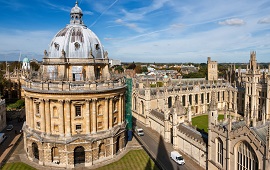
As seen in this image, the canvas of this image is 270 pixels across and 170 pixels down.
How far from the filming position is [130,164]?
3017 centimetres

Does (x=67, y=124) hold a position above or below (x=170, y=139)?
above

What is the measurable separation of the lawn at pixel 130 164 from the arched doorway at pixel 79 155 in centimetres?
323

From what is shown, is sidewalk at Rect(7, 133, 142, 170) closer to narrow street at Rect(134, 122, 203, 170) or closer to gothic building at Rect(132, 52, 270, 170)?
narrow street at Rect(134, 122, 203, 170)

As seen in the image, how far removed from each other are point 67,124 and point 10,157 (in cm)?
1061

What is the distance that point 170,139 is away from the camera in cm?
3762

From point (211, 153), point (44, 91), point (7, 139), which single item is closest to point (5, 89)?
point (7, 139)

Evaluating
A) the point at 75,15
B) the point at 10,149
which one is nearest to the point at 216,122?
the point at 75,15

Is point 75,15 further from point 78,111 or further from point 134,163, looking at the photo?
point 134,163

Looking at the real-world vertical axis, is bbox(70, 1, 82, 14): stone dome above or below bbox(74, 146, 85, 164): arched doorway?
above

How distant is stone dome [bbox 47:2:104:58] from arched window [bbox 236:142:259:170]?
2228cm

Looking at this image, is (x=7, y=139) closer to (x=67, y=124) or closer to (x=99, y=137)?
(x=67, y=124)

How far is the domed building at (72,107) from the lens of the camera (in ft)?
95.7

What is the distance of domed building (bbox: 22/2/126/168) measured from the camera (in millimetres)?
29156

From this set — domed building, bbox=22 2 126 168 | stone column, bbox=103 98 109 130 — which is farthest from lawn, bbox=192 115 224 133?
stone column, bbox=103 98 109 130
